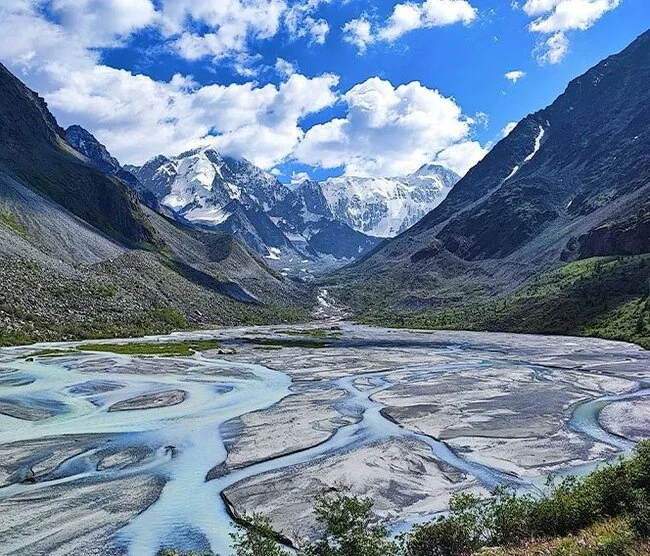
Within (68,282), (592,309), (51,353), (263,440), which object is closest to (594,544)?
(263,440)

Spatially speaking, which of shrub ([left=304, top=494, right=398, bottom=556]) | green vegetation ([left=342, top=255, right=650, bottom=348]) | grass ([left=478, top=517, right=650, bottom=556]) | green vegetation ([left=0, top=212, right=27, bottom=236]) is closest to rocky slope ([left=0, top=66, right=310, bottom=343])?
green vegetation ([left=0, top=212, right=27, bottom=236])

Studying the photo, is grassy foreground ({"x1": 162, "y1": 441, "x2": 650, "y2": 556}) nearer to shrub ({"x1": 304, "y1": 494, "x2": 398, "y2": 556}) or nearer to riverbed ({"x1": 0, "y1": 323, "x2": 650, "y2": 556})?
shrub ({"x1": 304, "y1": 494, "x2": 398, "y2": 556})

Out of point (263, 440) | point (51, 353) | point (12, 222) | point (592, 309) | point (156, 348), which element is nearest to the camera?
point (263, 440)

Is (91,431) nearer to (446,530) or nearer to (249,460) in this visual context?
(249,460)

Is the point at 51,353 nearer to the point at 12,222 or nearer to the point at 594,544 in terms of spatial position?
the point at 12,222

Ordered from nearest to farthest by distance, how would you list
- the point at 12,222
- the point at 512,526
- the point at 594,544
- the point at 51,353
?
the point at 594,544
the point at 512,526
the point at 51,353
the point at 12,222

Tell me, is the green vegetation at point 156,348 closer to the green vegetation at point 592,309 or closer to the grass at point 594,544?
the grass at point 594,544

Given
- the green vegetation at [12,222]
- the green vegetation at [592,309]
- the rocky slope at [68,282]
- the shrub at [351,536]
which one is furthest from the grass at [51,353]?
the green vegetation at [592,309]
